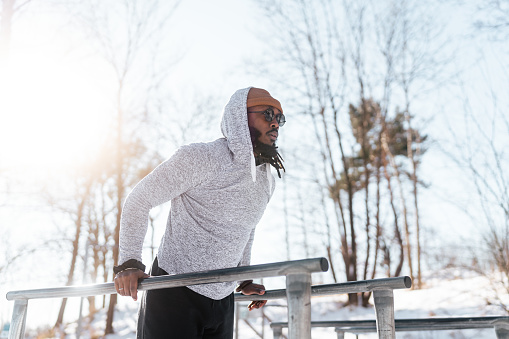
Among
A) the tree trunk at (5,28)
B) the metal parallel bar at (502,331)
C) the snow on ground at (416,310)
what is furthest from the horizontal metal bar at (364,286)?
the tree trunk at (5,28)

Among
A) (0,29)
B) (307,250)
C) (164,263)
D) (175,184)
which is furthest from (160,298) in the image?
(307,250)

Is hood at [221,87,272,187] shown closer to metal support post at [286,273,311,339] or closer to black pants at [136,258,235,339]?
black pants at [136,258,235,339]

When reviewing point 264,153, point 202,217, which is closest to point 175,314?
point 202,217

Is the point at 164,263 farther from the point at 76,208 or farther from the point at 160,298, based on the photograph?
the point at 76,208

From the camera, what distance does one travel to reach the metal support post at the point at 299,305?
956 millimetres

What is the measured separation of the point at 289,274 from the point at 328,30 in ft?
27.3

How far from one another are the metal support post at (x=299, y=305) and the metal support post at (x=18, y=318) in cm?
137

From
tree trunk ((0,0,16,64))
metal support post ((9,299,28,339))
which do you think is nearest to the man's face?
metal support post ((9,299,28,339))

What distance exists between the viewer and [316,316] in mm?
8547

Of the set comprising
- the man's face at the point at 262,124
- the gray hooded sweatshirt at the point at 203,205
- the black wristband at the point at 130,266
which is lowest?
the black wristband at the point at 130,266

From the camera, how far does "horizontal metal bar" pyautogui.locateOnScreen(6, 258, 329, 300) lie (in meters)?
0.98

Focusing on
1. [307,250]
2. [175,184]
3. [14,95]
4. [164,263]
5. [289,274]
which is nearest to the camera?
[289,274]

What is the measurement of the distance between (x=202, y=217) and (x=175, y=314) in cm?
37

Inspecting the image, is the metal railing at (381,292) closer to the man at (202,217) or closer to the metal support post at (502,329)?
the man at (202,217)
